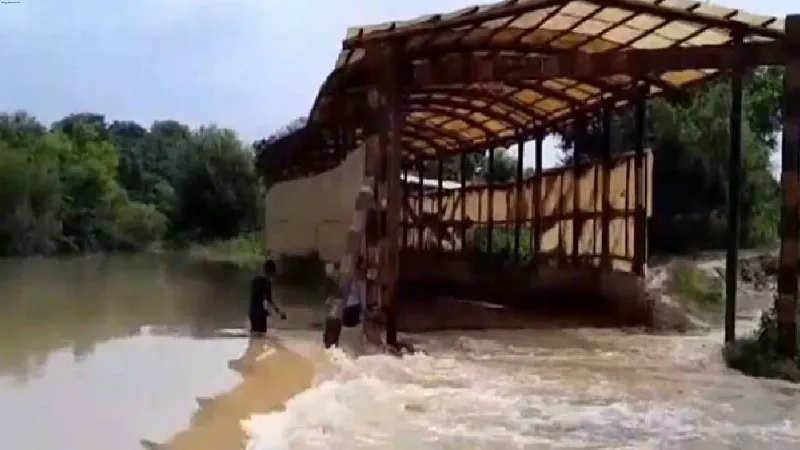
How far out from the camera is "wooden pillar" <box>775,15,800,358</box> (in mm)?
10977

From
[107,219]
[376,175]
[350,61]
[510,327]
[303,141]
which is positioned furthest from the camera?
[107,219]

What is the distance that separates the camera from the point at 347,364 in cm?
1122

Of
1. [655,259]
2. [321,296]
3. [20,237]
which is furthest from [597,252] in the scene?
A: [20,237]

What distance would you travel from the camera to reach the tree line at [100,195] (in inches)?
2148

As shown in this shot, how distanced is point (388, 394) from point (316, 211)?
14780 millimetres

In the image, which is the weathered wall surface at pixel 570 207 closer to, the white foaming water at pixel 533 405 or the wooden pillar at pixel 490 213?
A: the wooden pillar at pixel 490 213

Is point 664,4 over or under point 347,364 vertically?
over

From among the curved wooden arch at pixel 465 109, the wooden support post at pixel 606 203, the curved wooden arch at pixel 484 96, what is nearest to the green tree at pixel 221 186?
the curved wooden arch at pixel 465 109

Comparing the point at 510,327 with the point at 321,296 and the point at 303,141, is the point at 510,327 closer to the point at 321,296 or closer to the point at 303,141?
the point at 321,296

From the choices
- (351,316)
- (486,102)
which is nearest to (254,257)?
(486,102)

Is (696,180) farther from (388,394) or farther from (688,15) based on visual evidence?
(388,394)

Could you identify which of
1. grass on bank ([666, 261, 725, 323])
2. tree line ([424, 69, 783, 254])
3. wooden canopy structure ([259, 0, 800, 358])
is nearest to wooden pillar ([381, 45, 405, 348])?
wooden canopy structure ([259, 0, 800, 358])

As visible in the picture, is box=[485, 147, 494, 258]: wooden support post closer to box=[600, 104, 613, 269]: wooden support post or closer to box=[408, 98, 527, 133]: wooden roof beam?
box=[408, 98, 527, 133]: wooden roof beam

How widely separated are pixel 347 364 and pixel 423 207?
697 inches
